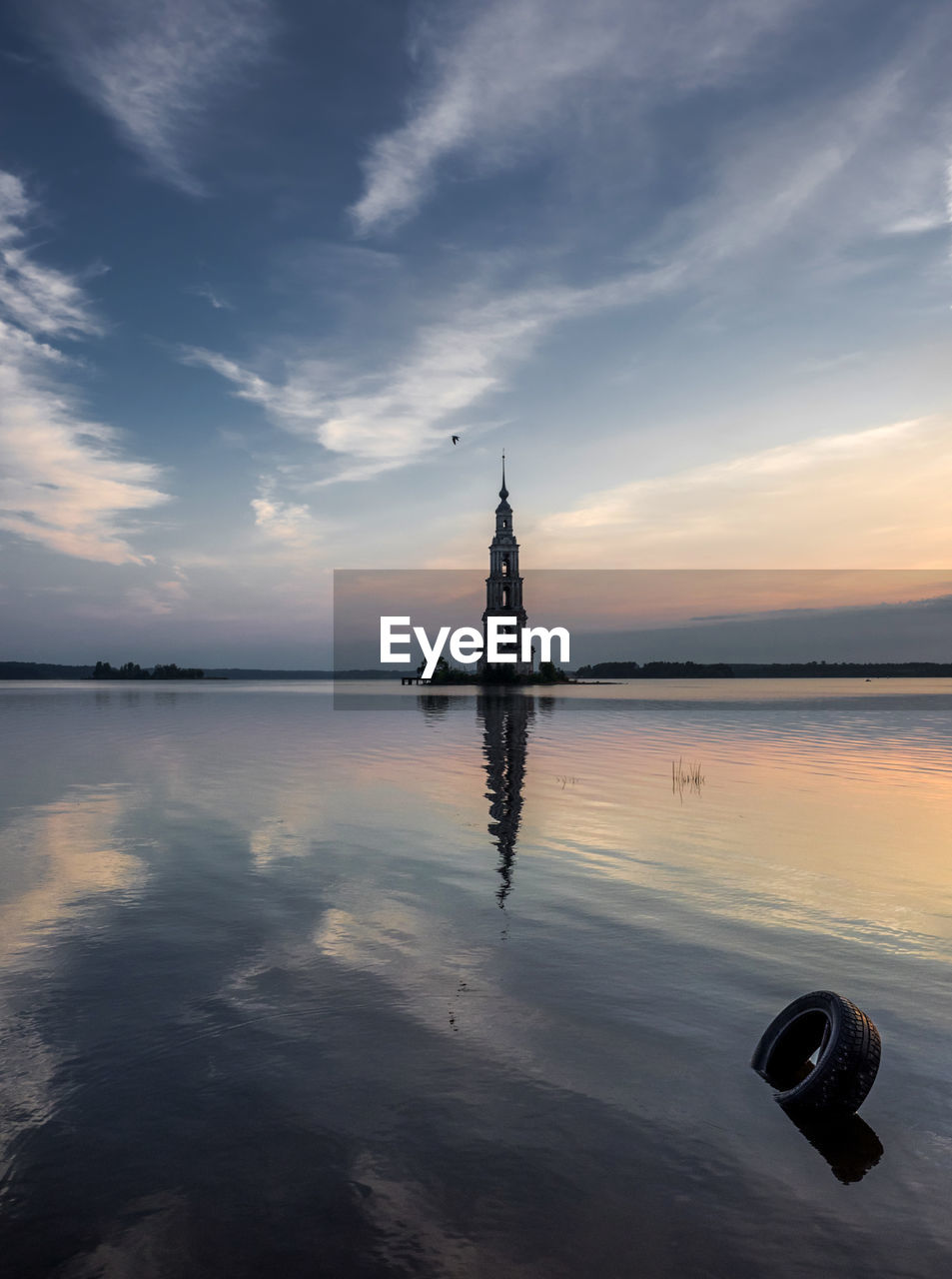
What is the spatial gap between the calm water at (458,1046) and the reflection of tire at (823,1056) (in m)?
0.29

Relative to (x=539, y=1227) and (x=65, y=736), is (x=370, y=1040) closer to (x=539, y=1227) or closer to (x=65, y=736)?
(x=539, y=1227)

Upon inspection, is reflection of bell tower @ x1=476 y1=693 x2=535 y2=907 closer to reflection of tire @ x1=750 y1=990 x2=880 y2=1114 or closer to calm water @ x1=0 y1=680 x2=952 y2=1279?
calm water @ x1=0 y1=680 x2=952 y2=1279

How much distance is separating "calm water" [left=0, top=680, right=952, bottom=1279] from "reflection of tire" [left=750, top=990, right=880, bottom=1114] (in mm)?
287

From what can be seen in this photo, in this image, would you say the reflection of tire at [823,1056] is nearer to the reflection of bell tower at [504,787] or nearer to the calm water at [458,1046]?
the calm water at [458,1046]

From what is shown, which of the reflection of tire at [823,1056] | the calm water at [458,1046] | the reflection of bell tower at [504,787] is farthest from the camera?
the reflection of bell tower at [504,787]

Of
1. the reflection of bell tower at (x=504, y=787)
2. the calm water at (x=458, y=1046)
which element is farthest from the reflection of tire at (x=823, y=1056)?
the reflection of bell tower at (x=504, y=787)

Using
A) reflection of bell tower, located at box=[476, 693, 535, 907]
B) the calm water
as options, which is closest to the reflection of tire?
the calm water

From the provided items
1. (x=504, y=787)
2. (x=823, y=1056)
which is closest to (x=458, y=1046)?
(x=823, y=1056)

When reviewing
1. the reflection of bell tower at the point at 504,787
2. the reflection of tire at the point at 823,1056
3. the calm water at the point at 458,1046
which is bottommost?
the reflection of bell tower at the point at 504,787

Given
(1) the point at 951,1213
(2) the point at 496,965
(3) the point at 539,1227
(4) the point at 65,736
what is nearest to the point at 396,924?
(2) the point at 496,965

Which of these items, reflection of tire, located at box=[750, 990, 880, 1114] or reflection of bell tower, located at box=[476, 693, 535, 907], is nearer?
reflection of tire, located at box=[750, 990, 880, 1114]

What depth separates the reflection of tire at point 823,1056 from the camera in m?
6.70

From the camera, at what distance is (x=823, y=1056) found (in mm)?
6871

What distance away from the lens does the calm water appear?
210 inches
